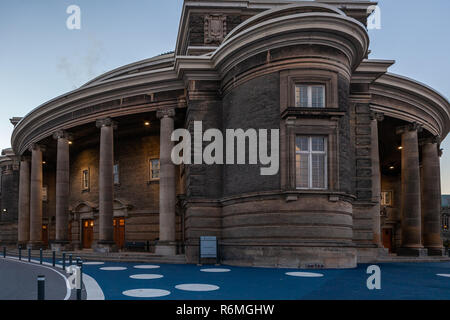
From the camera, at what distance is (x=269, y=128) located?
791 inches

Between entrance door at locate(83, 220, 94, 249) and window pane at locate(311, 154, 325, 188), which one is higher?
window pane at locate(311, 154, 325, 188)

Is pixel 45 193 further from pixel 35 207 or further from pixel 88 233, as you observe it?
pixel 88 233

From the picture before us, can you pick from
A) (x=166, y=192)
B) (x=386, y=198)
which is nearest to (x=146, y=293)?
(x=166, y=192)

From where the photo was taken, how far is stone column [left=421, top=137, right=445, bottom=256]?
98.2ft

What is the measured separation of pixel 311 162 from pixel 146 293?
36.5ft

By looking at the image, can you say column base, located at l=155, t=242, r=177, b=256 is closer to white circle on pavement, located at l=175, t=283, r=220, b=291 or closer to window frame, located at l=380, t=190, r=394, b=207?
white circle on pavement, located at l=175, t=283, r=220, b=291

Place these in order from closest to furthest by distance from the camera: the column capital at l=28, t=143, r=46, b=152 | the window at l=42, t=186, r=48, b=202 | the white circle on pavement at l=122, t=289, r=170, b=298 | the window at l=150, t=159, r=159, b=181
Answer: the white circle on pavement at l=122, t=289, r=170, b=298 → the window at l=150, t=159, r=159, b=181 → the column capital at l=28, t=143, r=46, b=152 → the window at l=42, t=186, r=48, b=202

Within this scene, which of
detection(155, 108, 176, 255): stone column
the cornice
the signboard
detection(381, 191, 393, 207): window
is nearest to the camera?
the signboard

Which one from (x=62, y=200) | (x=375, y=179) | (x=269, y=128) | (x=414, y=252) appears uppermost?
(x=269, y=128)

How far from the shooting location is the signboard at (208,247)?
67.7ft

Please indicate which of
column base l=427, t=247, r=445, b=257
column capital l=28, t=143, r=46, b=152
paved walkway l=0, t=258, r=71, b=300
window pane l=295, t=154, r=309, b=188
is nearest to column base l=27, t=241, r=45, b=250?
column capital l=28, t=143, r=46, b=152

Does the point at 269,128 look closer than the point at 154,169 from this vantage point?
Yes

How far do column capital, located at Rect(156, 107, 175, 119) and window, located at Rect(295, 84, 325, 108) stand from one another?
339 inches

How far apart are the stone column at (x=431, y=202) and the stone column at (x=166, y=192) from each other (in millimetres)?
18385
